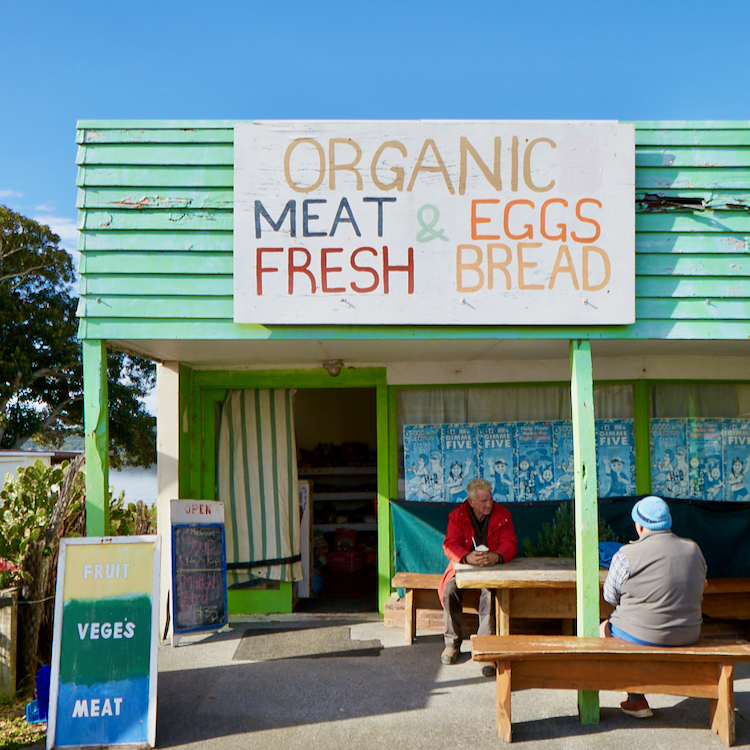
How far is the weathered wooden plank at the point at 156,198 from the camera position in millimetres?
5043

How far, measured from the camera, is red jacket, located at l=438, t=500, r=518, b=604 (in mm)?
5996

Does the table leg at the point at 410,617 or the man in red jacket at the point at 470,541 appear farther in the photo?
the table leg at the point at 410,617

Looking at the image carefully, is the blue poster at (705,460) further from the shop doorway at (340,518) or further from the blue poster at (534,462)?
the shop doorway at (340,518)

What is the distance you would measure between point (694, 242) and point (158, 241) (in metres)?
3.82

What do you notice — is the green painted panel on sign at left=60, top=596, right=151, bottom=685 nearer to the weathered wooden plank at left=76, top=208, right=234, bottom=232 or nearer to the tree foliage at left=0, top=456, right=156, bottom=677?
the tree foliage at left=0, top=456, right=156, bottom=677

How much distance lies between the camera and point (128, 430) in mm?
20094

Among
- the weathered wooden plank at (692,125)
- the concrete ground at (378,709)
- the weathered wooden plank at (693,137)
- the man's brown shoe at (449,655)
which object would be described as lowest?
the concrete ground at (378,709)

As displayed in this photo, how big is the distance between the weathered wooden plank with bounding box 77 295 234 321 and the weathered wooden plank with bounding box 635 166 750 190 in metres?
3.10

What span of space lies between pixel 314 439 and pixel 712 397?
6.82 m

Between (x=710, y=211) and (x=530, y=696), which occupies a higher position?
(x=710, y=211)

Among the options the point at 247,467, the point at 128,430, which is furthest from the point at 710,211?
the point at 128,430

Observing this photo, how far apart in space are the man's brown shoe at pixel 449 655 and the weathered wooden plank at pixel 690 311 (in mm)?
3059

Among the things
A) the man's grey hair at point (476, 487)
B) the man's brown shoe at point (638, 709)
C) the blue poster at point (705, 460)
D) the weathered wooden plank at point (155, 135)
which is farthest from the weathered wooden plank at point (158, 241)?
the blue poster at point (705, 460)

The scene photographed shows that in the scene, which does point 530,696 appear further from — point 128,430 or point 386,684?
point 128,430
